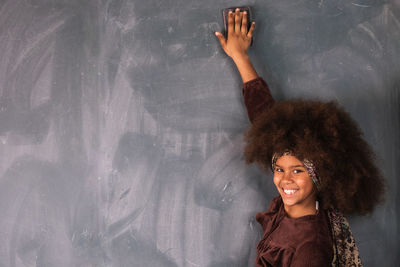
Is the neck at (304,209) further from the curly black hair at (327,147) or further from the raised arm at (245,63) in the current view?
the raised arm at (245,63)

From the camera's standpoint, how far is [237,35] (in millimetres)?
1421

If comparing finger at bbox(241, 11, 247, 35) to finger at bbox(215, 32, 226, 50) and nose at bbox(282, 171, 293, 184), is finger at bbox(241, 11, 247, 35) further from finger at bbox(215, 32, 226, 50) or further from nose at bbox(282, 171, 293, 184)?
nose at bbox(282, 171, 293, 184)

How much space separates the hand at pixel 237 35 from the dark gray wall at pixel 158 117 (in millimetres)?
68

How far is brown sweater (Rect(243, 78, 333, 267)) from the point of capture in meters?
1.11

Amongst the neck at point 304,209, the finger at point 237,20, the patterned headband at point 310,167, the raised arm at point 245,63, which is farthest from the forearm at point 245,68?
the neck at point 304,209

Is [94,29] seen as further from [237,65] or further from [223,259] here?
[223,259]

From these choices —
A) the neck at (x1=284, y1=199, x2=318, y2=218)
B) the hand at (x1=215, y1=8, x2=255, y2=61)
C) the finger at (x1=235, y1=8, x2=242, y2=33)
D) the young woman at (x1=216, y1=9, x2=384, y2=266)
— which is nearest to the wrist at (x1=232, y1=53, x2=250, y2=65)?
the hand at (x1=215, y1=8, x2=255, y2=61)

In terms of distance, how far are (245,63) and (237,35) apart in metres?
0.12

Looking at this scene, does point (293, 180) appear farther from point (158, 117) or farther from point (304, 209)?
point (158, 117)

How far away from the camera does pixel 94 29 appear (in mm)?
1478

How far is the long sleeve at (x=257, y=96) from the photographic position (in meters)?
1.38

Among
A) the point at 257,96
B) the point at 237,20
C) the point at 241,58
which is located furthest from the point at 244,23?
the point at 257,96

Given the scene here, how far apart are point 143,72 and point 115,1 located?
317 millimetres

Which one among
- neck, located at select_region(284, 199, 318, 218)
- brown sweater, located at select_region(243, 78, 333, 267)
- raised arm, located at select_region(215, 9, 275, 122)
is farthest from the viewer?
raised arm, located at select_region(215, 9, 275, 122)
